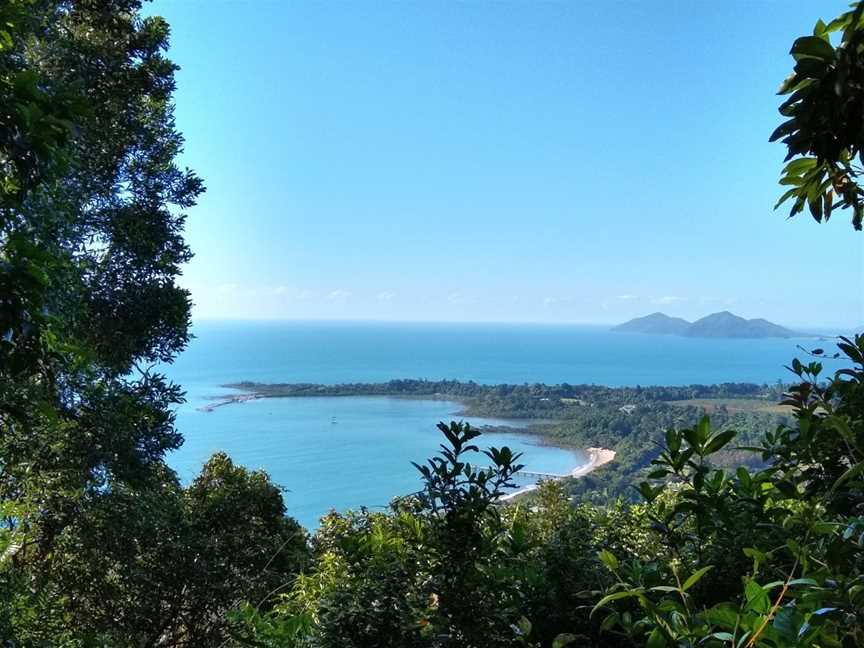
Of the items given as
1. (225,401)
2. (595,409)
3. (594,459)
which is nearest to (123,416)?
(594,459)

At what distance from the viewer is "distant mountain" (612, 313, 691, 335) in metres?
40.3

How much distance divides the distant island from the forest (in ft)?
36.4

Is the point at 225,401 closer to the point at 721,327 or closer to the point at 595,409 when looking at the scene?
the point at 595,409

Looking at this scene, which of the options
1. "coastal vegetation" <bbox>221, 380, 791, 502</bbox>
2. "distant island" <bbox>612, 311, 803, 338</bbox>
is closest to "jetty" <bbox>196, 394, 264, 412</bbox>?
"coastal vegetation" <bbox>221, 380, 791, 502</bbox>

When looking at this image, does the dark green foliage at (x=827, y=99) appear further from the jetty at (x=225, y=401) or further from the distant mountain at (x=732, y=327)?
the distant mountain at (x=732, y=327)

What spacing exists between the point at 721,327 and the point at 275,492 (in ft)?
87.6

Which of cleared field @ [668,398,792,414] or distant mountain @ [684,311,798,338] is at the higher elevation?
distant mountain @ [684,311,798,338]

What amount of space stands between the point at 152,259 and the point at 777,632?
472cm

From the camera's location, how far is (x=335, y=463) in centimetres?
884

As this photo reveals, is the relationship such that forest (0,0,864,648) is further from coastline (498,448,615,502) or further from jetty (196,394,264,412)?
jetty (196,394,264,412)

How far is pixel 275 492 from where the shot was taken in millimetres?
5145

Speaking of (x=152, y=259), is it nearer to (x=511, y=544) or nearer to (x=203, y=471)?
(x=203, y=471)

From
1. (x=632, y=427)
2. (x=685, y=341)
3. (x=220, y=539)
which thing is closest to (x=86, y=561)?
(x=220, y=539)

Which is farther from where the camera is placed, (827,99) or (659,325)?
(659,325)
